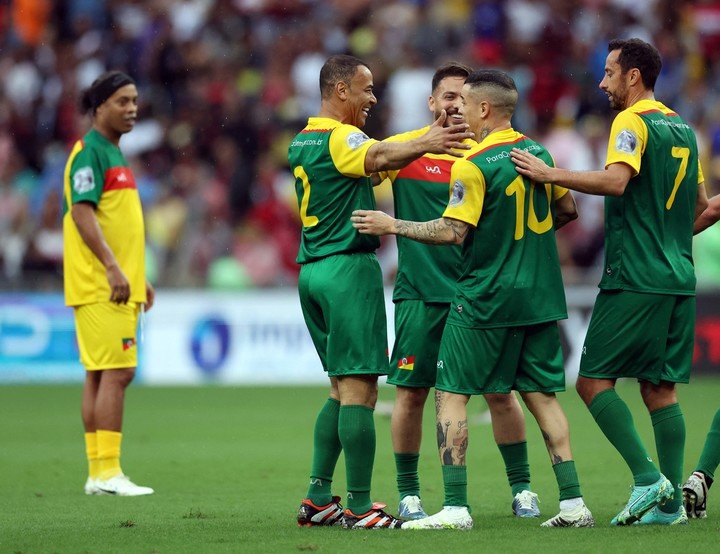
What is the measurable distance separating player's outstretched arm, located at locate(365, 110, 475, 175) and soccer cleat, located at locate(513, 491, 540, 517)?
2.06m

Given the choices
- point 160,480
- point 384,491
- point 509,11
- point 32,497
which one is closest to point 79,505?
point 32,497

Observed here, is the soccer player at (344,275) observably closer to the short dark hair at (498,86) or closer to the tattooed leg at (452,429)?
the short dark hair at (498,86)

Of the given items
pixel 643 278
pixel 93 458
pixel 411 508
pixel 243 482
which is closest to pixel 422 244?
pixel 643 278

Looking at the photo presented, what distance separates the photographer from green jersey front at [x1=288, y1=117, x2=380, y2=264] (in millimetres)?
7387

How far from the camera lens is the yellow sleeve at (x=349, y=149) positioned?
7.29m

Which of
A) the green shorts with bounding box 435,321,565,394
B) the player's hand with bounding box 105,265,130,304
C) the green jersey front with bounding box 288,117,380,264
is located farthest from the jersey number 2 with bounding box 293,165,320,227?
the player's hand with bounding box 105,265,130,304

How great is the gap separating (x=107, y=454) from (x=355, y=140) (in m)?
3.27

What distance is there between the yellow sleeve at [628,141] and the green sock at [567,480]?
1.58 m

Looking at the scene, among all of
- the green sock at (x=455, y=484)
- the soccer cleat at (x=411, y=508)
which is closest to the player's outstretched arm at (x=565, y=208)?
the green sock at (x=455, y=484)

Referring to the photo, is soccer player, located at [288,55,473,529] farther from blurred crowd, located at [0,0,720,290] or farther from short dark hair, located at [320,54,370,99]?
blurred crowd, located at [0,0,720,290]

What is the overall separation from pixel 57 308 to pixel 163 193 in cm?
306

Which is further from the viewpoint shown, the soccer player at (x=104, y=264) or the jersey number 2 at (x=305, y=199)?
the soccer player at (x=104, y=264)

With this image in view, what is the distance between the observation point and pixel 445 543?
667cm

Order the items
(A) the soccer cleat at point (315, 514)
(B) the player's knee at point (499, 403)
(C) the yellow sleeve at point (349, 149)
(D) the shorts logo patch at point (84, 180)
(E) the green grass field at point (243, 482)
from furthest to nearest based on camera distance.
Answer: (D) the shorts logo patch at point (84, 180)
(B) the player's knee at point (499, 403)
(A) the soccer cleat at point (315, 514)
(C) the yellow sleeve at point (349, 149)
(E) the green grass field at point (243, 482)
